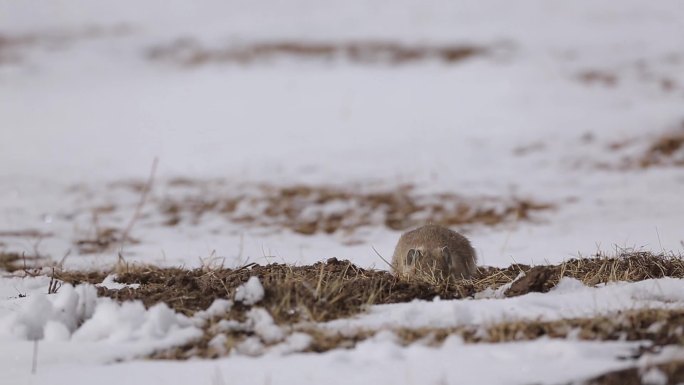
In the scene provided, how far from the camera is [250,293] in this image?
180 inches

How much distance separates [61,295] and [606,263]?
395 cm

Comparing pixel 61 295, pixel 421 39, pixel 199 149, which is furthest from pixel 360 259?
pixel 421 39

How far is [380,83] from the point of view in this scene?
20.2m

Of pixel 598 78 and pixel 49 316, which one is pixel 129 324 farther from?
pixel 598 78

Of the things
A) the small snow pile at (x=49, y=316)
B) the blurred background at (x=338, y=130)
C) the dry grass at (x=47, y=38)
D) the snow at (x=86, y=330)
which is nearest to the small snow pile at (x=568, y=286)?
the blurred background at (x=338, y=130)

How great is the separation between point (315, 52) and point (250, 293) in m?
18.7

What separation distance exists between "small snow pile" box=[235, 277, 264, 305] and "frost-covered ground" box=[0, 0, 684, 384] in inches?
20.9

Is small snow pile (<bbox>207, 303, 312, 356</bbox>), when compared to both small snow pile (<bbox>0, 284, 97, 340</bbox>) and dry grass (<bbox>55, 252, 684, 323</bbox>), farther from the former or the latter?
small snow pile (<bbox>0, 284, 97, 340</bbox>)

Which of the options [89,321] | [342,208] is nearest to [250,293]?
[89,321]

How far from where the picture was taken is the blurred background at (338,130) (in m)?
9.39

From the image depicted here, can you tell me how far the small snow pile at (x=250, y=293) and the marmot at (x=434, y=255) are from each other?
58.4 inches

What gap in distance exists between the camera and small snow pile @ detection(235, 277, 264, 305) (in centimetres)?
455

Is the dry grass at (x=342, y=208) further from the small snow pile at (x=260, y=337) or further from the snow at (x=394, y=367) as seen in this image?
the snow at (x=394, y=367)

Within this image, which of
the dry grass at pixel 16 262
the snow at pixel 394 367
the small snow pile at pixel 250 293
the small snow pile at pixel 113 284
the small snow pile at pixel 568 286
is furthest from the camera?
the dry grass at pixel 16 262
